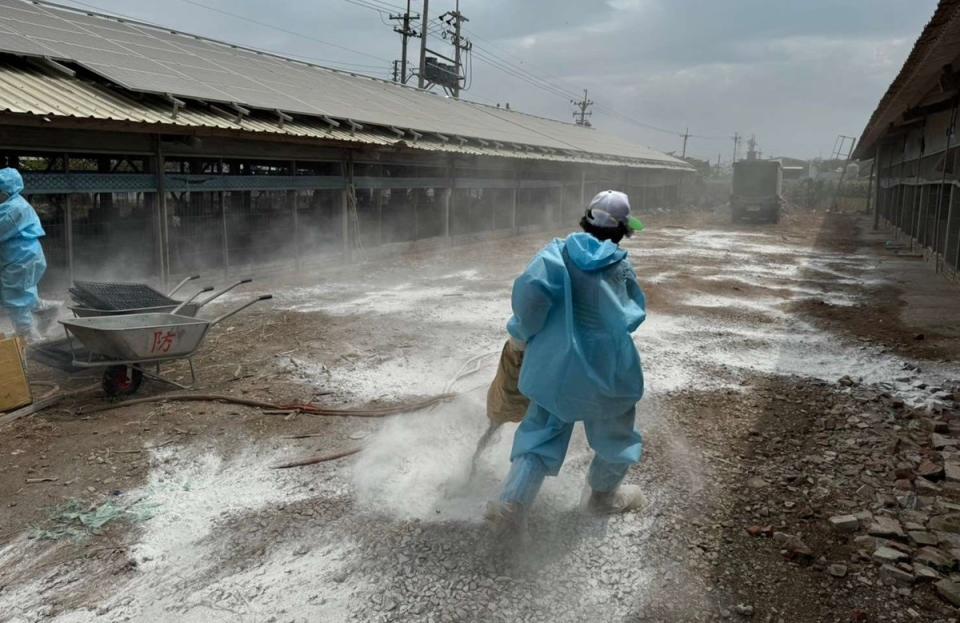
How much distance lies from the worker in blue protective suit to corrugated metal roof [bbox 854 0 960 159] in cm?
538

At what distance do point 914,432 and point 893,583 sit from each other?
7.32 feet

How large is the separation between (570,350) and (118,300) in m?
4.94

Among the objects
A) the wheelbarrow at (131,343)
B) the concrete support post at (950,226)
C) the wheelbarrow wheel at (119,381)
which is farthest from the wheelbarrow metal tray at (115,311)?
the concrete support post at (950,226)

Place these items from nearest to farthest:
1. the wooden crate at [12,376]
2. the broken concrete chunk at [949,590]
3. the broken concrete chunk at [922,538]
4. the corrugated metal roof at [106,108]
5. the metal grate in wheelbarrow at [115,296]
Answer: the broken concrete chunk at [949,590] < the broken concrete chunk at [922,538] < the wooden crate at [12,376] < the metal grate in wheelbarrow at [115,296] < the corrugated metal roof at [106,108]

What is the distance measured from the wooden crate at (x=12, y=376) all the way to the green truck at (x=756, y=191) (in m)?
30.1

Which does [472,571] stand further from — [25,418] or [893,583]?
[25,418]

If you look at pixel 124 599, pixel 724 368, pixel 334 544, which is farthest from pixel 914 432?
pixel 124 599

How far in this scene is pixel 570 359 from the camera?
10.0 feet

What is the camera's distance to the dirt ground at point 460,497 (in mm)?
2895

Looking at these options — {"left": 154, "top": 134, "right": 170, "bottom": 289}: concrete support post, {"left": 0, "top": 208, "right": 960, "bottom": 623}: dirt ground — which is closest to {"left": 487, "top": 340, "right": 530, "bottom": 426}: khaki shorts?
{"left": 0, "top": 208, "right": 960, "bottom": 623}: dirt ground

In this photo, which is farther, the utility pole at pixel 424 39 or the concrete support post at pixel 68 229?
the utility pole at pixel 424 39

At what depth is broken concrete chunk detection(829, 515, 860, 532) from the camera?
339 centimetres

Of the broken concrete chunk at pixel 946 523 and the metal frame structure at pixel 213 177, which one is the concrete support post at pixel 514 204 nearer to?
the metal frame structure at pixel 213 177

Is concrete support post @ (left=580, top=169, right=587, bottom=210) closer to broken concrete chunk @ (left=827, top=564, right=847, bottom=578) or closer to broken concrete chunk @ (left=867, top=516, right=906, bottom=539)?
broken concrete chunk @ (left=867, top=516, right=906, bottom=539)
